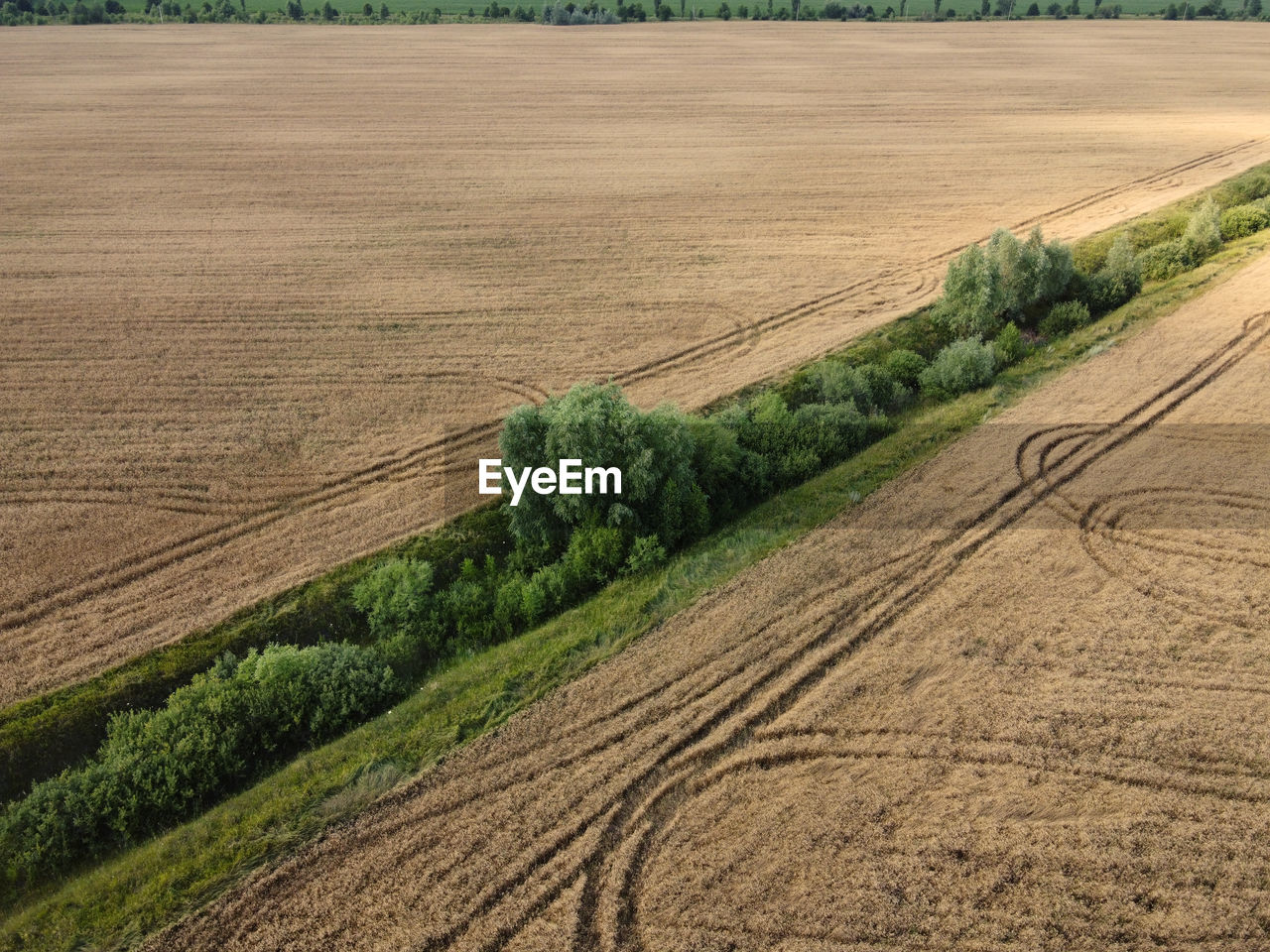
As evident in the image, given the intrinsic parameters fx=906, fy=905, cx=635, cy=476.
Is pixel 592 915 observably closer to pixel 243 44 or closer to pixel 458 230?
pixel 458 230

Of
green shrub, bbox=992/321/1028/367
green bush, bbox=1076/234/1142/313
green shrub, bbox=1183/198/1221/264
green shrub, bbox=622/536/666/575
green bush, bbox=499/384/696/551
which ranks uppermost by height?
green shrub, bbox=1183/198/1221/264

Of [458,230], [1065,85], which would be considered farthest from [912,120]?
[458,230]

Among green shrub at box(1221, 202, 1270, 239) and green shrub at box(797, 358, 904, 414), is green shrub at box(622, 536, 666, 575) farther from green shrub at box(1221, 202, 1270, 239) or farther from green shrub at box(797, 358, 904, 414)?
green shrub at box(1221, 202, 1270, 239)

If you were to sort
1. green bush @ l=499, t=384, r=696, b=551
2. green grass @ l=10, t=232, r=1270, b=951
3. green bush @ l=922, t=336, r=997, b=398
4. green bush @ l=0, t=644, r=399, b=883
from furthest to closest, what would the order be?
green bush @ l=922, t=336, r=997, b=398, green bush @ l=499, t=384, r=696, b=551, green bush @ l=0, t=644, r=399, b=883, green grass @ l=10, t=232, r=1270, b=951

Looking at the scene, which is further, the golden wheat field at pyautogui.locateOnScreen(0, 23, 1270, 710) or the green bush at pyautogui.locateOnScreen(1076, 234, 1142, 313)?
the green bush at pyautogui.locateOnScreen(1076, 234, 1142, 313)

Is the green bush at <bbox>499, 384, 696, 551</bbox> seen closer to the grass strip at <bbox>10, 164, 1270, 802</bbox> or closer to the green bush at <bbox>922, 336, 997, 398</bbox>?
the grass strip at <bbox>10, 164, 1270, 802</bbox>

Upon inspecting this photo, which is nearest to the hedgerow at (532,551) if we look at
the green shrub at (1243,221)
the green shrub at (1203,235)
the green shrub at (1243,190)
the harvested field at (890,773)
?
the harvested field at (890,773)

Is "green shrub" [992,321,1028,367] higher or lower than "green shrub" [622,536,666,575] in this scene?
higher

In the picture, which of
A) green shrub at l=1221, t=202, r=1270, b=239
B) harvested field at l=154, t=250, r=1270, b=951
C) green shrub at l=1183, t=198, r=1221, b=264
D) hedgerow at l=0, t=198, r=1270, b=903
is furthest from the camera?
green shrub at l=1221, t=202, r=1270, b=239

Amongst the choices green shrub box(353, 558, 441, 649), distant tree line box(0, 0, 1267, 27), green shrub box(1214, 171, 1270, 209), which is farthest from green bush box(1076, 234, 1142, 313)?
distant tree line box(0, 0, 1267, 27)
